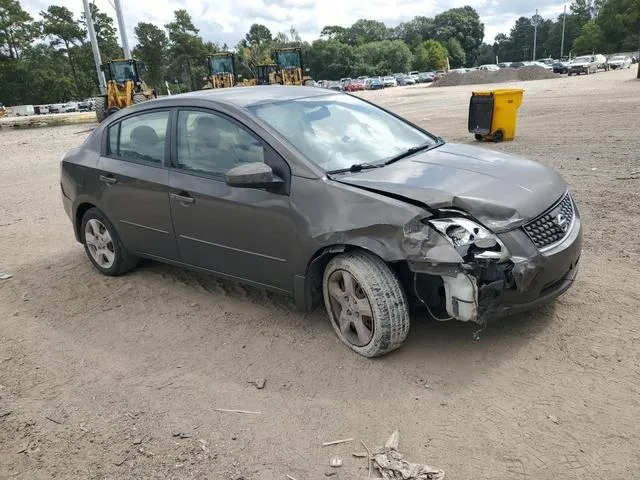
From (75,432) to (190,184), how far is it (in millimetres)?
1905

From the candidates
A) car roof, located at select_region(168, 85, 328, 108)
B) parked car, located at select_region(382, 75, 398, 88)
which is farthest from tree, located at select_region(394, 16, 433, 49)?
car roof, located at select_region(168, 85, 328, 108)

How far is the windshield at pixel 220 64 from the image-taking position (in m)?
31.3

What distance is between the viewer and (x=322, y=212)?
346cm

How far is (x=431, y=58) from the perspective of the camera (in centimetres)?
10588

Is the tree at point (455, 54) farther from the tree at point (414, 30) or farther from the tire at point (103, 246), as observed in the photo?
the tire at point (103, 246)

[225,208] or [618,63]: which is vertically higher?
[225,208]

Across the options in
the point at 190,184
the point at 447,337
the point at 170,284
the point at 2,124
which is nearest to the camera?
the point at 447,337

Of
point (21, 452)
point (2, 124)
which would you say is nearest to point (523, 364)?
point (21, 452)

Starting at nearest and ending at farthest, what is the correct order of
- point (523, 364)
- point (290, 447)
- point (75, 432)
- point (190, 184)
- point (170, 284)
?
point (290, 447)
point (75, 432)
point (523, 364)
point (190, 184)
point (170, 284)

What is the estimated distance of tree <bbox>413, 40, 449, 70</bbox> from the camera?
104750 mm

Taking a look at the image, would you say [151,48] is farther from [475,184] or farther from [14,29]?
[475,184]

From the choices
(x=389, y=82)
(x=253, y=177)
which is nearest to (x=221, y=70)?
(x=253, y=177)

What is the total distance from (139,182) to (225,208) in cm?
106

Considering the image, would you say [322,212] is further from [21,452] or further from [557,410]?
[21,452]
